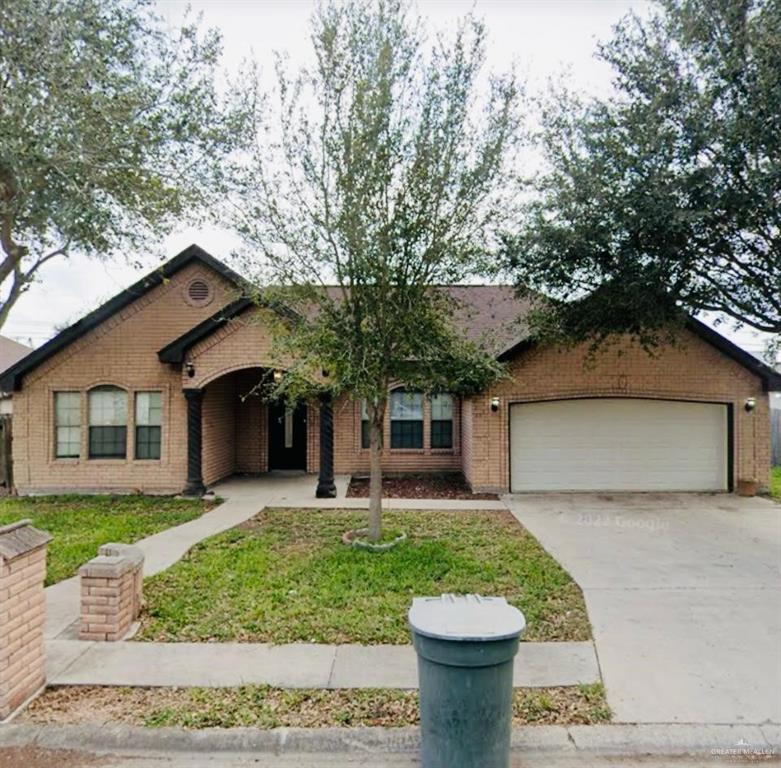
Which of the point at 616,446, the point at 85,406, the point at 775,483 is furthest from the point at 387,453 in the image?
the point at 775,483

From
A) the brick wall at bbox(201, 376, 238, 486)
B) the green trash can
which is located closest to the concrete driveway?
the green trash can

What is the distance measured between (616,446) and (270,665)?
10.4 metres

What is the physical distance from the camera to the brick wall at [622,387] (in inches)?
493

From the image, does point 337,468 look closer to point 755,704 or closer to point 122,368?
point 122,368

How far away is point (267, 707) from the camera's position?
12.8ft

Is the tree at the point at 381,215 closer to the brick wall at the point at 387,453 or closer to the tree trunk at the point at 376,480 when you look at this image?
the tree trunk at the point at 376,480

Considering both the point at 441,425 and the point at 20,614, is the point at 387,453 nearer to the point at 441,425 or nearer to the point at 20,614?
the point at 441,425

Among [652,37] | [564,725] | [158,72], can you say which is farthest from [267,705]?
[652,37]

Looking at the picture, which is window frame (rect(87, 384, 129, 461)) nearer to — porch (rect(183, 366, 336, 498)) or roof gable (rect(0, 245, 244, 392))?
roof gable (rect(0, 245, 244, 392))

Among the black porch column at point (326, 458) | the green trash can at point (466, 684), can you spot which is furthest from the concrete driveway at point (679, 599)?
the black porch column at point (326, 458)

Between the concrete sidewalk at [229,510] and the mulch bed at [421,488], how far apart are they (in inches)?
14.4

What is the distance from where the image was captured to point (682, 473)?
12.8 meters

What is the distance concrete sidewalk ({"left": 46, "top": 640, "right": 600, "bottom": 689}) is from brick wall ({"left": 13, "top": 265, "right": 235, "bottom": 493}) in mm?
8114

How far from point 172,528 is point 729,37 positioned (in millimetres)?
11506
